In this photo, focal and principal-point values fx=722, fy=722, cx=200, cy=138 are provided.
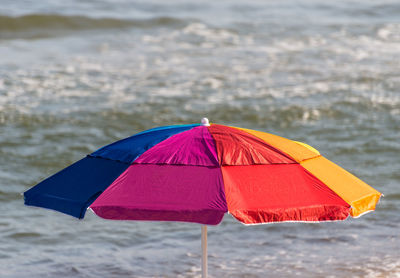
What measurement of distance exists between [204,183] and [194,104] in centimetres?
889

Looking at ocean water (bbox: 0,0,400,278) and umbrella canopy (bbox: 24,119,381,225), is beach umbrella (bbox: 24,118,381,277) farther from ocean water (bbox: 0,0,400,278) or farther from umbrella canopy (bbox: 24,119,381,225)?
ocean water (bbox: 0,0,400,278)

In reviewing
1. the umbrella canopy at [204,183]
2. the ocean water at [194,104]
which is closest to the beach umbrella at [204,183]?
the umbrella canopy at [204,183]

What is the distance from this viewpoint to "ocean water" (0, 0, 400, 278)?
268 inches

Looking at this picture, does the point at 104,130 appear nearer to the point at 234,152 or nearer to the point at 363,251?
the point at 363,251

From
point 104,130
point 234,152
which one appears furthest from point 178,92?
point 234,152

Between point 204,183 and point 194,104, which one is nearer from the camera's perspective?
point 204,183

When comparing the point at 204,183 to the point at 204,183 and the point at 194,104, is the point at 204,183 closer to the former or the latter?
the point at 204,183

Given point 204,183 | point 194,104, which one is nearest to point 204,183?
point 204,183

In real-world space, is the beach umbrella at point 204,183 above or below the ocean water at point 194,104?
above

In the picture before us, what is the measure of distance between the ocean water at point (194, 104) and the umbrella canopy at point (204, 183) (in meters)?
2.47

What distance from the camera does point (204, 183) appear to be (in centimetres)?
371

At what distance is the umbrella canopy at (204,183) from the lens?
11.8 ft

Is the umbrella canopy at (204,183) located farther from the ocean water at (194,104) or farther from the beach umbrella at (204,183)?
the ocean water at (194,104)

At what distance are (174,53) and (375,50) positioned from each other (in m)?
4.66
